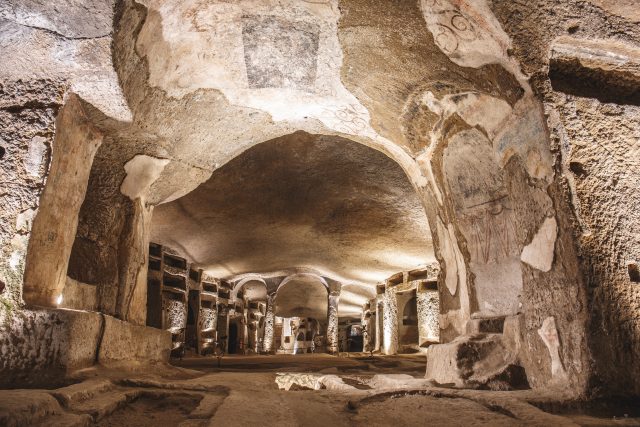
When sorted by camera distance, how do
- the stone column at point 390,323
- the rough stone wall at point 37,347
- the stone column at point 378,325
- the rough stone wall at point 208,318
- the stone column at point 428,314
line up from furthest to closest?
the stone column at point 378,325 < the stone column at point 390,323 < the rough stone wall at point 208,318 < the stone column at point 428,314 < the rough stone wall at point 37,347

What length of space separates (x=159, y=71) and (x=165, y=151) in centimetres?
93

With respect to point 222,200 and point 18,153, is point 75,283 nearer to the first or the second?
point 18,153

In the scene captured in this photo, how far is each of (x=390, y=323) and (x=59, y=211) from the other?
31.0 ft

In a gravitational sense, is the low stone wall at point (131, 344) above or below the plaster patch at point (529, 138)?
below

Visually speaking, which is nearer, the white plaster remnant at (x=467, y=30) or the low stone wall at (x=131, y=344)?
the white plaster remnant at (x=467, y=30)

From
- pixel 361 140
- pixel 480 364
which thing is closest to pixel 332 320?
pixel 361 140

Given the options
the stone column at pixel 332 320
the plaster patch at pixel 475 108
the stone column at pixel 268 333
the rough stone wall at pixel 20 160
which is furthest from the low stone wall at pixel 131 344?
the stone column at pixel 268 333

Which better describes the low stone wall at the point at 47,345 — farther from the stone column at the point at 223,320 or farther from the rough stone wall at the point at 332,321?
the rough stone wall at the point at 332,321

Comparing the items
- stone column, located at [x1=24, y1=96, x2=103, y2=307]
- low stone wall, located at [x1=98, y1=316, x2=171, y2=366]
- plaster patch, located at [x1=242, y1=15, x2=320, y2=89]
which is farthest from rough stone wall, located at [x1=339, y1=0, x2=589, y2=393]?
low stone wall, located at [x1=98, y1=316, x2=171, y2=366]

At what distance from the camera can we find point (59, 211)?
251 centimetres

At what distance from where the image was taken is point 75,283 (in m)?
3.12

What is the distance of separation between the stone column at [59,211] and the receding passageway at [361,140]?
1 centimetres

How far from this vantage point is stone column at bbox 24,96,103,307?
7.59 ft

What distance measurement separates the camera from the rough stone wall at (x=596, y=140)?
6.94 ft
